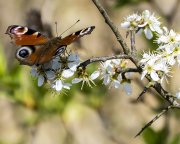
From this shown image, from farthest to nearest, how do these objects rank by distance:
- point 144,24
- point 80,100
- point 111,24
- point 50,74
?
point 80,100
point 144,24
point 50,74
point 111,24

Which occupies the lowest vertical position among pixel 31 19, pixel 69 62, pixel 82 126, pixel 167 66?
pixel 82 126

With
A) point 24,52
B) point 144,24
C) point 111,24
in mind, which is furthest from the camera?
point 144,24

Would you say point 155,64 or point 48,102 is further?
point 48,102

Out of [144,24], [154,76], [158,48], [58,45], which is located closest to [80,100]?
[144,24]

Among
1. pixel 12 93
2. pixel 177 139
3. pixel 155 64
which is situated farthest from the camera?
pixel 12 93

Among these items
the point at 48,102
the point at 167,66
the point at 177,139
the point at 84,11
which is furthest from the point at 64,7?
the point at 167,66

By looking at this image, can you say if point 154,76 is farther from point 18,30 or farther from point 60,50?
point 18,30

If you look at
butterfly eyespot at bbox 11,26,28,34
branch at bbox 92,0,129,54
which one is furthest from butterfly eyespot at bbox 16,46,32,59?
branch at bbox 92,0,129,54

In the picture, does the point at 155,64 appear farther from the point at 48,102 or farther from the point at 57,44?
the point at 48,102
